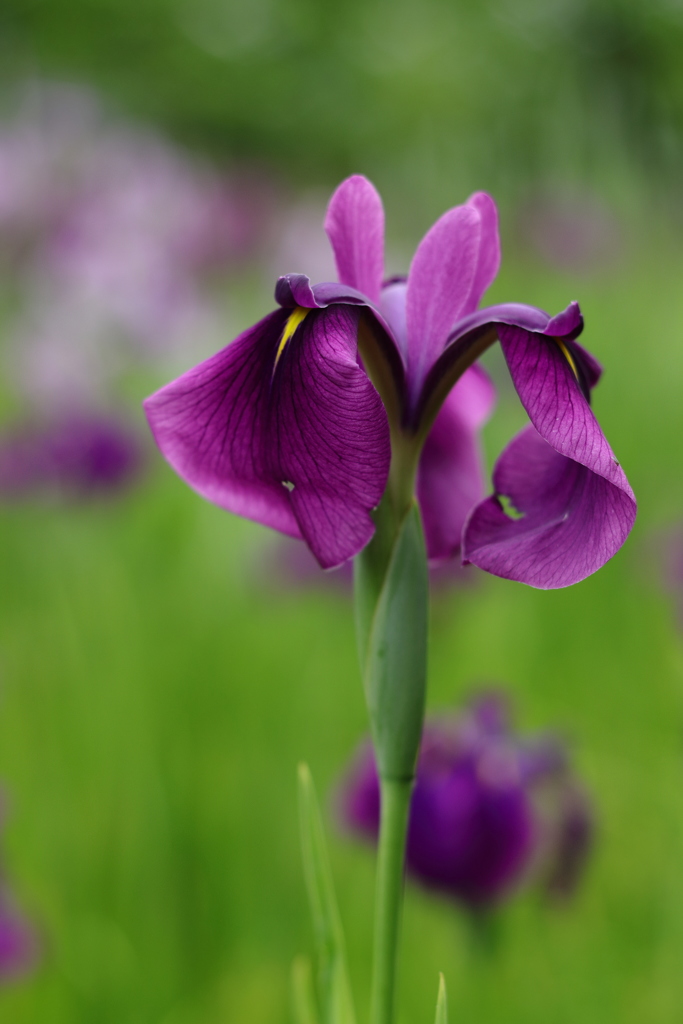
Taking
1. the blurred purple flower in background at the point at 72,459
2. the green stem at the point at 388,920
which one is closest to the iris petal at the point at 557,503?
the green stem at the point at 388,920

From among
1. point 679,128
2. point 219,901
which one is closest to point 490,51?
point 679,128

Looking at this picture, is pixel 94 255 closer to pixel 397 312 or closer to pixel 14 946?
pixel 14 946

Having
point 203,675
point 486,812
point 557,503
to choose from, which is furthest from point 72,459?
point 557,503

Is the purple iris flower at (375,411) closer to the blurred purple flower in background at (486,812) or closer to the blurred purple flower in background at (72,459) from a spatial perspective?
the blurred purple flower in background at (486,812)

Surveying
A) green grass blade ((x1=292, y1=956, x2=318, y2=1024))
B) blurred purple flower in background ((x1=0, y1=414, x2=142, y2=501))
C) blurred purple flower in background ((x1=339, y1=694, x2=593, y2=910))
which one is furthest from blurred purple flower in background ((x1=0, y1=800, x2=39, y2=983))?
blurred purple flower in background ((x1=0, y1=414, x2=142, y2=501))

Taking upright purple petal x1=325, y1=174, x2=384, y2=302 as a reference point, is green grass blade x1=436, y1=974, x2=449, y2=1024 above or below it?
below

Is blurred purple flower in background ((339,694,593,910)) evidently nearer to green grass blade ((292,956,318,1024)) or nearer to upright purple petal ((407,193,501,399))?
green grass blade ((292,956,318,1024))
